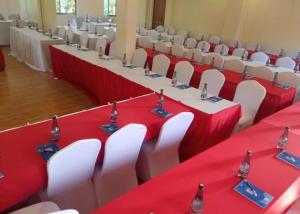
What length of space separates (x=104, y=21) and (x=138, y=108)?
32.2 ft

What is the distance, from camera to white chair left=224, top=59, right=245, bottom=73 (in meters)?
5.36

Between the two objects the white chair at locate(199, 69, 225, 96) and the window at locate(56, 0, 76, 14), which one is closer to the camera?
the white chair at locate(199, 69, 225, 96)

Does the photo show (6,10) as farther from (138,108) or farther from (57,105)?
(138,108)

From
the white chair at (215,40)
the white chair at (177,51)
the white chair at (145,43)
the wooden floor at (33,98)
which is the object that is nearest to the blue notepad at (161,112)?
the wooden floor at (33,98)

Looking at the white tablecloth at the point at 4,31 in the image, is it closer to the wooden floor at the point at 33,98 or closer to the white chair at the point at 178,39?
the wooden floor at the point at 33,98

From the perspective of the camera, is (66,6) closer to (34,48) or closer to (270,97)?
(34,48)

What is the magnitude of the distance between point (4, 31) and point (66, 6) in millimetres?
3362

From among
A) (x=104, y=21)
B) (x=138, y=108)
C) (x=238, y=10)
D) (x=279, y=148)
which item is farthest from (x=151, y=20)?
(x=279, y=148)

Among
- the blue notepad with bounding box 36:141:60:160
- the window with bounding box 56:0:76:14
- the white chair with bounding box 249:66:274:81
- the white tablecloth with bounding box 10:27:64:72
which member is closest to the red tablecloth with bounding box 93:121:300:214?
the blue notepad with bounding box 36:141:60:160

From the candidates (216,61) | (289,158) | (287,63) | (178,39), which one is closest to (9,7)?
(178,39)

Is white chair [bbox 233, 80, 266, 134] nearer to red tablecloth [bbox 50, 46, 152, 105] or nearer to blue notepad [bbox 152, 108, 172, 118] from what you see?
blue notepad [bbox 152, 108, 172, 118]

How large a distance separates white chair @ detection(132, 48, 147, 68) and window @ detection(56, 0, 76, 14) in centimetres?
765

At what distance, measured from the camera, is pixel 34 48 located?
705 cm

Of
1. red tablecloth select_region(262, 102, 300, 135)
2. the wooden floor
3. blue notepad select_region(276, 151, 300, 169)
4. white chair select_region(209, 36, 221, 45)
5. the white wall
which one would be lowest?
the wooden floor
